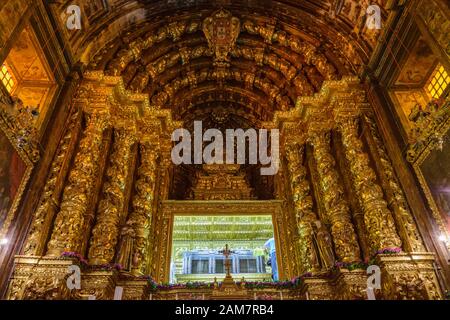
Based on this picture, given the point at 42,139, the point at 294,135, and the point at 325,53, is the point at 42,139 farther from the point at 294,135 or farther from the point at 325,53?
the point at 325,53

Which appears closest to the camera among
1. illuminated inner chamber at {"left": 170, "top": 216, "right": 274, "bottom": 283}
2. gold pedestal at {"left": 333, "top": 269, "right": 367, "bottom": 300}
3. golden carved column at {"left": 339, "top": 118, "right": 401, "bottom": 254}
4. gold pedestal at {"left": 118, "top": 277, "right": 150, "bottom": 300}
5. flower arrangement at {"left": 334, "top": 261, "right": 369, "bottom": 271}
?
gold pedestal at {"left": 333, "top": 269, "right": 367, "bottom": 300}

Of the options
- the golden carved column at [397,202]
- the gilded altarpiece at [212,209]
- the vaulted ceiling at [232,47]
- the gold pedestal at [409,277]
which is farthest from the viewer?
the vaulted ceiling at [232,47]

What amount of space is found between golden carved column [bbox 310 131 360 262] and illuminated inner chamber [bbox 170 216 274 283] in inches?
107

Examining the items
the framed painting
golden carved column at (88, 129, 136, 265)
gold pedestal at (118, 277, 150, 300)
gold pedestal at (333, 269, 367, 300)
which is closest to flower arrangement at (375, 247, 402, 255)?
gold pedestal at (333, 269, 367, 300)


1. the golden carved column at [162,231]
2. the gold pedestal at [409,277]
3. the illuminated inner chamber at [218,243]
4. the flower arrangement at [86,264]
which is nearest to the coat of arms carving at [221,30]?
the golden carved column at [162,231]

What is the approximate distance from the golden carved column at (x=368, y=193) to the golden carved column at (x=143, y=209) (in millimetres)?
6226

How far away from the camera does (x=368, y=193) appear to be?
9.59 m

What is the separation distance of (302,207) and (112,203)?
19.1 ft

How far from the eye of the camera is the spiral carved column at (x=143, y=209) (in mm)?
10062

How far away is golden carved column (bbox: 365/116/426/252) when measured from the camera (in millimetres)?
8359

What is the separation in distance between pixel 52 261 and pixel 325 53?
36.0 ft

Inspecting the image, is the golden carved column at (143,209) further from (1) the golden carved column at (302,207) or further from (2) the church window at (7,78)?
(1) the golden carved column at (302,207)

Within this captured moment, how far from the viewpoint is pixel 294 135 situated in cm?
1329

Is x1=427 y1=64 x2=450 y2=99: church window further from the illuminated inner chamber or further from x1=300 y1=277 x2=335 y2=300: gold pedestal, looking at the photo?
the illuminated inner chamber
